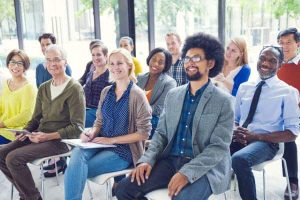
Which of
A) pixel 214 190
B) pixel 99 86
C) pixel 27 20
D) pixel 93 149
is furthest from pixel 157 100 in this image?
pixel 27 20

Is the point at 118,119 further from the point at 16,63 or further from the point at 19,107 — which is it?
the point at 16,63

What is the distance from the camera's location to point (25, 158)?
8.19ft

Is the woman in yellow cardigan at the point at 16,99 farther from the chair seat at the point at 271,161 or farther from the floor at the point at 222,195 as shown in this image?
the chair seat at the point at 271,161

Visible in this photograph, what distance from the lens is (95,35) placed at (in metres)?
5.05

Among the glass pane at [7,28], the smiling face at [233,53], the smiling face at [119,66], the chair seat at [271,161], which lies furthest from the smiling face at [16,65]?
the glass pane at [7,28]

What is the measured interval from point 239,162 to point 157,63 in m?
1.29

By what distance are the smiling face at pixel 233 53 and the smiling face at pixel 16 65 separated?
6.03 ft

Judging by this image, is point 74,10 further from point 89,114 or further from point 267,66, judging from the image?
point 267,66

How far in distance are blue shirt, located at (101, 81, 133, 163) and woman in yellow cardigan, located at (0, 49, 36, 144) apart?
34.8 inches

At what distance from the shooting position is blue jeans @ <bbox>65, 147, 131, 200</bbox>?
2.13 metres

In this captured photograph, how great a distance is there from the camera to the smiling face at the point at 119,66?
7.93ft

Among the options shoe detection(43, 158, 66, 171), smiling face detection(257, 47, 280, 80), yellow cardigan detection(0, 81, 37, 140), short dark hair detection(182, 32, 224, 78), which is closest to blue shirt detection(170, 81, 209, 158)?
short dark hair detection(182, 32, 224, 78)

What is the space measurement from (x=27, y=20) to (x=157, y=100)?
3.06 m

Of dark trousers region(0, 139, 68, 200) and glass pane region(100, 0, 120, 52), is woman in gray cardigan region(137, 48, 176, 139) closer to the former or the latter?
dark trousers region(0, 139, 68, 200)
